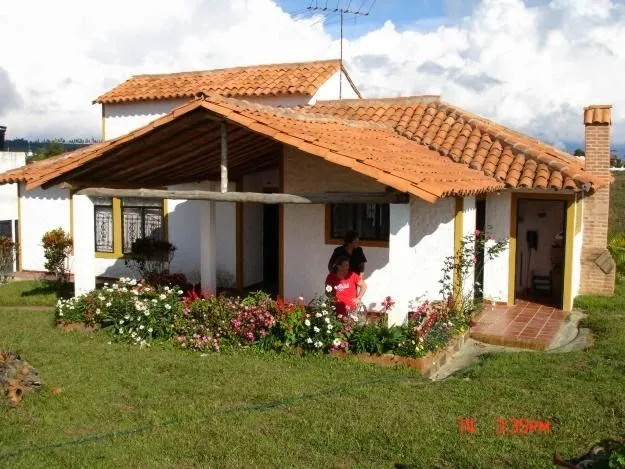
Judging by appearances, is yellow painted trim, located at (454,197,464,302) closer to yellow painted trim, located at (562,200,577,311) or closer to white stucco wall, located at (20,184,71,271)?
yellow painted trim, located at (562,200,577,311)

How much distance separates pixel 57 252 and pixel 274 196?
26.5 feet

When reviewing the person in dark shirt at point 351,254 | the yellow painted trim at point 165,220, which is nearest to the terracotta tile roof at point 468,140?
the person in dark shirt at point 351,254

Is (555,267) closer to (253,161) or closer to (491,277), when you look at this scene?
(491,277)

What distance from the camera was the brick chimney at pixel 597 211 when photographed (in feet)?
42.5

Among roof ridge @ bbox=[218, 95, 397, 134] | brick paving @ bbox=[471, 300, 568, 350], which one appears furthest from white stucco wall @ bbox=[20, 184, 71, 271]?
brick paving @ bbox=[471, 300, 568, 350]

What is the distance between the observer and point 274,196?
9.14 m

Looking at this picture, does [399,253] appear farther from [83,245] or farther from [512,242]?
[83,245]

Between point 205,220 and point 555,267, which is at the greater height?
point 205,220

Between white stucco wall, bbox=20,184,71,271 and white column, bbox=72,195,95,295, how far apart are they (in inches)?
228

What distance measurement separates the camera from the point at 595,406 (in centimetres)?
654

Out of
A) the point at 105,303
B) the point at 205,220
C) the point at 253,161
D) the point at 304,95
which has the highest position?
the point at 304,95

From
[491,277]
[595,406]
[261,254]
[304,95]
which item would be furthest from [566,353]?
[304,95]

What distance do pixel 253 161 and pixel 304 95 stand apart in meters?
3.52

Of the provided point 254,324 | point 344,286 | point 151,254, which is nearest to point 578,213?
point 344,286
